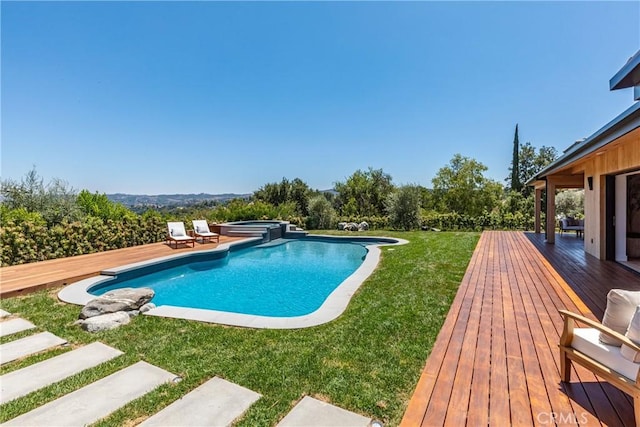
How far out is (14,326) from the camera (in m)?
3.95

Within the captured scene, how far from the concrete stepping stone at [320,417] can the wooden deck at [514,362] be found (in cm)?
34

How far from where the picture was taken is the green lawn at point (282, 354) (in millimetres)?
2361

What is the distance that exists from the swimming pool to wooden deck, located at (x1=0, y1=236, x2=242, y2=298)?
1.39 ft

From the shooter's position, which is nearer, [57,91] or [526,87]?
[57,91]

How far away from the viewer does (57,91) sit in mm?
10477

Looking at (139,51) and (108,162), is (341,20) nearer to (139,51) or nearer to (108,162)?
(139,51)

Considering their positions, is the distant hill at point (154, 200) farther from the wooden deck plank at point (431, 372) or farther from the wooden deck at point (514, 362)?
the wooden deck at point (514, 362)

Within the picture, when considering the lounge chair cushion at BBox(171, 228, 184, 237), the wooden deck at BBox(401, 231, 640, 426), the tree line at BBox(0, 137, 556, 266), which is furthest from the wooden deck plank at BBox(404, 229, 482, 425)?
the lounge chair cushion at BBox(171, 228, 184, 237)

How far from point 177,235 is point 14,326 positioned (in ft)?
24.0

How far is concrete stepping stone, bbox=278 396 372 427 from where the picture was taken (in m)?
2.10

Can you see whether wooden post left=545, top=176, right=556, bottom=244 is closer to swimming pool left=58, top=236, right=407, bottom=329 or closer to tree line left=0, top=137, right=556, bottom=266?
swimming pool left=58, top=236, right=407, bottom=329

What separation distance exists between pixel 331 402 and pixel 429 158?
26810 mm

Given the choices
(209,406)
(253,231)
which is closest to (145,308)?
(209,406)

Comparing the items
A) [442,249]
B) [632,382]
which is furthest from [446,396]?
[442,249]
